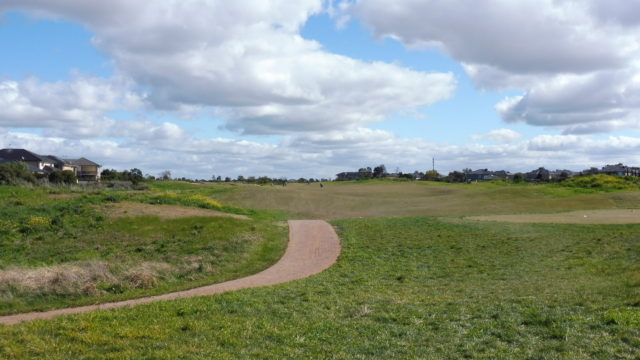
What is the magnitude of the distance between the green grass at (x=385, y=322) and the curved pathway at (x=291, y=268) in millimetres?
1429

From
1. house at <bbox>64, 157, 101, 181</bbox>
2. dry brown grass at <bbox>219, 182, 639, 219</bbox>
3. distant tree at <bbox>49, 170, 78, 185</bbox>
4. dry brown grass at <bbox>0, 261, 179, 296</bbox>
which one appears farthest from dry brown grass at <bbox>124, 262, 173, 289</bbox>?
house at <bbox>64, 157, 101, 181</bbox>

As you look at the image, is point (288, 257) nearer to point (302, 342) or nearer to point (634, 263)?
point (634, 263)

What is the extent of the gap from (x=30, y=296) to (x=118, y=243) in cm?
1026

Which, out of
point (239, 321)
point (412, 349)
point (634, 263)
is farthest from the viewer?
point (634, 263)

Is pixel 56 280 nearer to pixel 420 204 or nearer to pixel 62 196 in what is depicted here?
pixel 62 196

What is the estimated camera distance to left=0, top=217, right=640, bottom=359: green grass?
7.70 m

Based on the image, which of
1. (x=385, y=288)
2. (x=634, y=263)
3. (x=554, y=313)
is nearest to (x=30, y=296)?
(x=385, y=288)

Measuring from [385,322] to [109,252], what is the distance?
51.3 ft

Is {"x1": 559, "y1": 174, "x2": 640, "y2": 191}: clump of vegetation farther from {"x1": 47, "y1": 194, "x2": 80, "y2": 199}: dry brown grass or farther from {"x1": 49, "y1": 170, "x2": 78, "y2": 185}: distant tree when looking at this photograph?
{"x1": 49, "y1": 170, "x2": 78, "y2": 185}: distant tree

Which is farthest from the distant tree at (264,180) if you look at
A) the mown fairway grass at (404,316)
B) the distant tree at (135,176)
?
the mown fairway grass at (404,316)

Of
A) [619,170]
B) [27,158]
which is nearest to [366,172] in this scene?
[619,170]

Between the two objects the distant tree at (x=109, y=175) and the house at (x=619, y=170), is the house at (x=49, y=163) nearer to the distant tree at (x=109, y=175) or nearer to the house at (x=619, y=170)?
the distant tree at (x=109, y=175)

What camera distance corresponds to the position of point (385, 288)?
46.8 ft

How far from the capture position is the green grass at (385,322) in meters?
7.70
